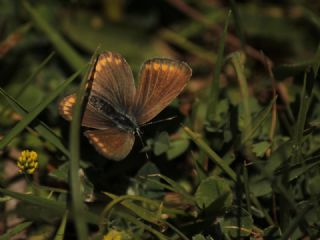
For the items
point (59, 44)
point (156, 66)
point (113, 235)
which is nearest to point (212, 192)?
point (113, 235)

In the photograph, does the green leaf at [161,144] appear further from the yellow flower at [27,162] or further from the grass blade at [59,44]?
the grass blade at [59,44]

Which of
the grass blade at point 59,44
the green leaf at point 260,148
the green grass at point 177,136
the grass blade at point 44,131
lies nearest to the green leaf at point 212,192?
the green grass at point 177,136

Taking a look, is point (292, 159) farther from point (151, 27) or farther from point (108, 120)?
point (151, 27)

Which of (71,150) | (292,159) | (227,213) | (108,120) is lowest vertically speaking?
(227,213)

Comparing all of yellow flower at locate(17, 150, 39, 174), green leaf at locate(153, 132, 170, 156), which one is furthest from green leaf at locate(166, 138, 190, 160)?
yellow flower at locate(17, 150, 39, 174)

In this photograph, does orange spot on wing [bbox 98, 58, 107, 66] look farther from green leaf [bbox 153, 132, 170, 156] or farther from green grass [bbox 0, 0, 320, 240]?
green leaf [bbox 153, 132, 170, 156]

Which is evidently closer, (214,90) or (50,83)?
(214,90)

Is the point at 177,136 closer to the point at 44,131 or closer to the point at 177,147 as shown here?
the point at 177,147

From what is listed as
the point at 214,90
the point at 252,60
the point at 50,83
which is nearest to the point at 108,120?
the point at 214,90
